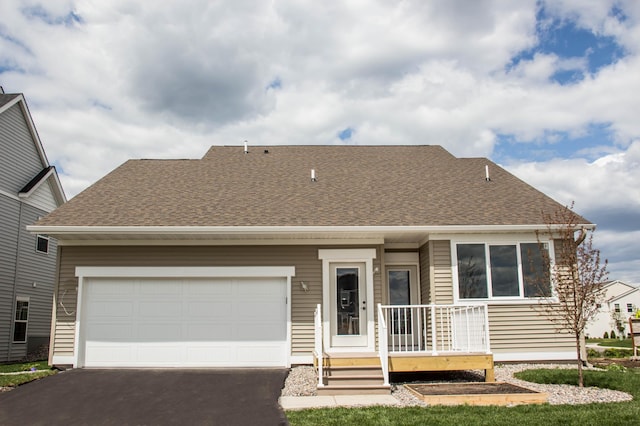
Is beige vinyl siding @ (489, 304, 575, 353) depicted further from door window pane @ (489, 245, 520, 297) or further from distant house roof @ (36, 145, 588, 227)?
distant house roof @ (36, 145, 588, 227)

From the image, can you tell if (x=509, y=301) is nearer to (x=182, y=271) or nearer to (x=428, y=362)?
(x=428, y=362)

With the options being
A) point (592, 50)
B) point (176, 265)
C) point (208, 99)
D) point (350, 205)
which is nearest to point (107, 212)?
point (176, 265)

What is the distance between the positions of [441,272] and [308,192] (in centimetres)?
389

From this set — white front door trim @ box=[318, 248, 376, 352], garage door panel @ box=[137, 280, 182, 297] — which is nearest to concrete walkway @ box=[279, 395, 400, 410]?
white front door trim @ box=[318, 248, 376, 352]

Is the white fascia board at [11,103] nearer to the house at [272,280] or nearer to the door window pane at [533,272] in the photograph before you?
the house at [272,280]

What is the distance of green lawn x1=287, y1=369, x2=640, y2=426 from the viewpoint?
22.1 ft

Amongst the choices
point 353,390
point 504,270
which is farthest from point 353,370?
point 504,270

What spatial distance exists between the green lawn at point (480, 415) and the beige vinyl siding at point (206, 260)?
421cm

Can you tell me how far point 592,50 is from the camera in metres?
12.7

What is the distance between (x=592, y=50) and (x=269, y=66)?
783 cm

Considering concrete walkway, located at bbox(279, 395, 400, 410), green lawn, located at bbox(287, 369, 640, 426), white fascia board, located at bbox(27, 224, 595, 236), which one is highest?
white fascia board, located at bbox(27, 224, 595, 236)

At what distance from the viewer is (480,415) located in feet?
23.5

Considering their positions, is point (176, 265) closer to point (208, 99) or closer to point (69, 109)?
point (208, 99)

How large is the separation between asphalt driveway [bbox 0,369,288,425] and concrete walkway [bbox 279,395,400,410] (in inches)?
10.7
